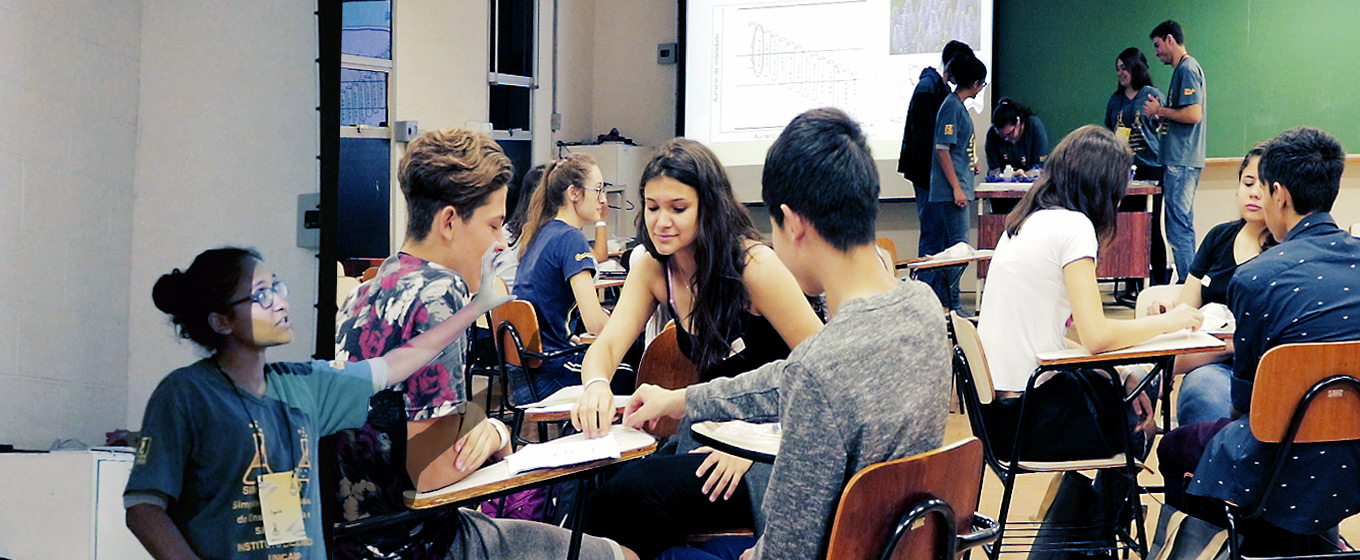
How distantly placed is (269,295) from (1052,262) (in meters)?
2.03

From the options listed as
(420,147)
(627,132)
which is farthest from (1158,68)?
(420,147)

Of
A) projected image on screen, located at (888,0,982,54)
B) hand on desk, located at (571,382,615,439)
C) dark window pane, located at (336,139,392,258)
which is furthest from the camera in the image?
projected image on screen, located at (888,0,982,54)

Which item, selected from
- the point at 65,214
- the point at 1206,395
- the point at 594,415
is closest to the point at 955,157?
the point at 1206,395

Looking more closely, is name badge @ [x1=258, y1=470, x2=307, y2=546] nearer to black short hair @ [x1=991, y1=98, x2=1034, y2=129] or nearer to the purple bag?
the purple bag

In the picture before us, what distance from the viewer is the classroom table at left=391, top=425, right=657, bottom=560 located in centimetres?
155

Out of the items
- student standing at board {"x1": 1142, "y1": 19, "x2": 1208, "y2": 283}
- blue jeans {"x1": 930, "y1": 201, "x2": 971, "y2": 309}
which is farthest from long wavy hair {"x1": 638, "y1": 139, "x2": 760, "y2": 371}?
student standing at board {"x1": 1142, "y1": 19, "x2": 1208, "y2": 283}

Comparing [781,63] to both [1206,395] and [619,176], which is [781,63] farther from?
[1206,395]

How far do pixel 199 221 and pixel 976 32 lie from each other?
760 cm

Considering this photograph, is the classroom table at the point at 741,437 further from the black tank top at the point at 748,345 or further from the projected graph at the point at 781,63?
the projected graph at the point at 781,63

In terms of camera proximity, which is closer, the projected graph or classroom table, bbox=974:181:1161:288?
classroom table, bbox=974:181:1161:288

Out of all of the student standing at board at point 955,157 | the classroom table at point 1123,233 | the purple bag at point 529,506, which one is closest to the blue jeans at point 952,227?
the student standing at board at point 955,157

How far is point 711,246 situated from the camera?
2426 millimetres

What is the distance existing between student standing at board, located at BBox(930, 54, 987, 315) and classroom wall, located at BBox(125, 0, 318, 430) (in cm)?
521

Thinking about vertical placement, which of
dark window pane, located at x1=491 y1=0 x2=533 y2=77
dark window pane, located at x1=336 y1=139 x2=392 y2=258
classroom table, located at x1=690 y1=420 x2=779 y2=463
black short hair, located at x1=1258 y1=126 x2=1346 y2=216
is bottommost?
classroom table, located at x1=690 y1=420 x2=779 y2=463
